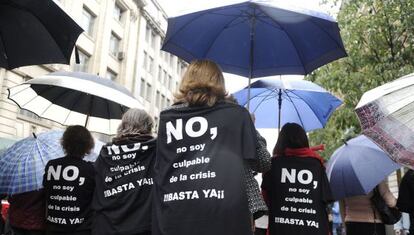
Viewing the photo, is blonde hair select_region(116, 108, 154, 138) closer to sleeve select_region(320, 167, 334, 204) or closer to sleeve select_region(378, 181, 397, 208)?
sleeve select_region(320, 167, 334, 204)

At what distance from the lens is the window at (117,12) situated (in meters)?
34.3

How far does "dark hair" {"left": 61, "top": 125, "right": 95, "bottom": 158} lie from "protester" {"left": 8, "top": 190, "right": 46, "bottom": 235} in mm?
586

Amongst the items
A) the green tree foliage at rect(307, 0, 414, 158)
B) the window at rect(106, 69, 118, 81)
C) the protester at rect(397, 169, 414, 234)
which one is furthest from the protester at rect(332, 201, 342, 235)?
the window at rect(106, 69, 118, 81)

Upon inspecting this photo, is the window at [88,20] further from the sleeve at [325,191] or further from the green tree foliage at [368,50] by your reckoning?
the sleeve at [325,191]

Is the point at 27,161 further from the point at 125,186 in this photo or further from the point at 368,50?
the point at 368,50

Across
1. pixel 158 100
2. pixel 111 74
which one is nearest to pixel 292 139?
pixel 111 74

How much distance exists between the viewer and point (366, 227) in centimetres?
538

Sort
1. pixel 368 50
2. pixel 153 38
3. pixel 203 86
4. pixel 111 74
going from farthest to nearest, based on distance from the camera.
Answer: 1. pixel 153 38
2. pixel 111 74
3. pixel 368 50
4. pixel 203 86

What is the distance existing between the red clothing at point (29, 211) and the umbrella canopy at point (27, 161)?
6.3 inches

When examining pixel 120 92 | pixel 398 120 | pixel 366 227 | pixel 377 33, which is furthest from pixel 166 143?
pixel 377 33

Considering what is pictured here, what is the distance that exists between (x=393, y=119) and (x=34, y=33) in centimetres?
330

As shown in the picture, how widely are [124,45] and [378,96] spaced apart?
33.3 meters

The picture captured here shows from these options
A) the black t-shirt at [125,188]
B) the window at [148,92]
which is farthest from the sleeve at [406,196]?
the window at [148,92]

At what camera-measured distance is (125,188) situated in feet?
12.4
